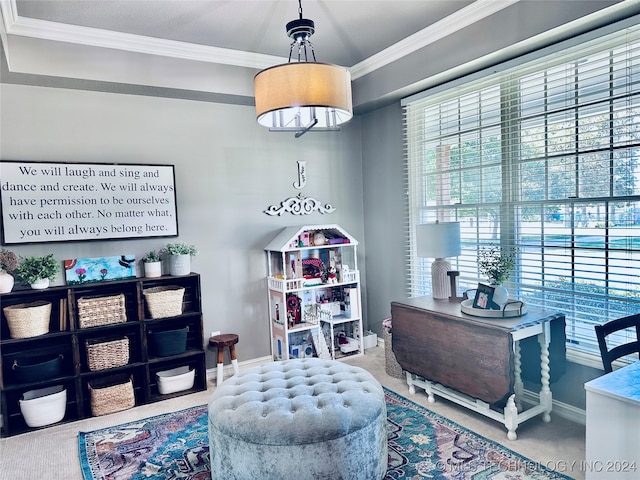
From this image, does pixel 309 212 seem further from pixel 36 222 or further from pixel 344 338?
pixel 36 222

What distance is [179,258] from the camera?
11.0 ft

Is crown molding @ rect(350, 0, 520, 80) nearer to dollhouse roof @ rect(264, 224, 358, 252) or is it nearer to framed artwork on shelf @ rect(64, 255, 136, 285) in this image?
dollhouse roof @ rect(264, 224, 358, 252)

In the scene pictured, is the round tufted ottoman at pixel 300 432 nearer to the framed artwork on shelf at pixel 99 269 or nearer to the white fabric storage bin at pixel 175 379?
the white fabric storage bin at pixel 175 379

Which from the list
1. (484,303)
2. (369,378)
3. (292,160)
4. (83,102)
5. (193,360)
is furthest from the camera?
(292,160)

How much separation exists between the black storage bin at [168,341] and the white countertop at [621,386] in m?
2.67

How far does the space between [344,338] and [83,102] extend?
291 centimetres

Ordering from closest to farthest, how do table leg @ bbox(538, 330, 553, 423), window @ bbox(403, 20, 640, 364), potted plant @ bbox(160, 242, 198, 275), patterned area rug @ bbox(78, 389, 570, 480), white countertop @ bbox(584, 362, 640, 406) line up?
white countertop @ bbox(584, 362, 640, 406), patterned area rug @ bbox(78, 389, 570, 480), window @ bbox(403, 20, 640, 364), table leg @ bbox(538, 330, 553, 423), potted plant @ bbox(160, 242, 198, 275)

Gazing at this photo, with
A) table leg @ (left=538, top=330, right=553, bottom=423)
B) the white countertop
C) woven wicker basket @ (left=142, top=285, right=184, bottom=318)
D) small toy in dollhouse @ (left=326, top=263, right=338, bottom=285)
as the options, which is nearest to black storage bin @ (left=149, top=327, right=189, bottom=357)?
woven wicker basket @ (left=142, top=285, right=184, bottom=318)

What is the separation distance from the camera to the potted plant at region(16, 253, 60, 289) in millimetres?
2855

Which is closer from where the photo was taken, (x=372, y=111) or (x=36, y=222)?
(x=36, y=222)

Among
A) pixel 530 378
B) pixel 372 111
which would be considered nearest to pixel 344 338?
pixel 530 378

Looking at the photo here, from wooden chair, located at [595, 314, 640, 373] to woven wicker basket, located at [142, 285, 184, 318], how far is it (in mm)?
2705

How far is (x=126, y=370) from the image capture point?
3.27 m

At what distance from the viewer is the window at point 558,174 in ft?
7.98
